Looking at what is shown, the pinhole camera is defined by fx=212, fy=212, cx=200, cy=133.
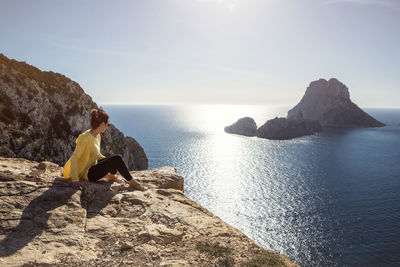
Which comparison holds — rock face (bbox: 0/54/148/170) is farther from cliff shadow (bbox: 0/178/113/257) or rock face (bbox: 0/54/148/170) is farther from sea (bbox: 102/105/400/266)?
sea (bbox: 102/105/400/266)

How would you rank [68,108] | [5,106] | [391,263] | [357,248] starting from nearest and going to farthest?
[5,106]
[68,108]
[391,263]
[357,248]

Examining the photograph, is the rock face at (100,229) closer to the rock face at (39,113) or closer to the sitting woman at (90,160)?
the sitting woman at (90,160)

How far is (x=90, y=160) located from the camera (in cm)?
837

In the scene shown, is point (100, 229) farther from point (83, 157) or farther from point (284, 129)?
point (284, 129)

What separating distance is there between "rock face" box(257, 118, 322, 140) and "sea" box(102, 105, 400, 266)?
102 feet

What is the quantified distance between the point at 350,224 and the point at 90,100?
63.1 meters

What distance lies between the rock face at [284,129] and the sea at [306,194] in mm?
30943

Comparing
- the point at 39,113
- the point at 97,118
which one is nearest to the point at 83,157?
the point at 97,118

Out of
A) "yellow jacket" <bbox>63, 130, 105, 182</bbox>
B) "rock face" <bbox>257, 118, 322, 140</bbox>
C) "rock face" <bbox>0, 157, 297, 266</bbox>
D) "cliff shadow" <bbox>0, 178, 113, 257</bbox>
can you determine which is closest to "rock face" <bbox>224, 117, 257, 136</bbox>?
"rock face" <bbox>257, 118, 322, 140</bbox>

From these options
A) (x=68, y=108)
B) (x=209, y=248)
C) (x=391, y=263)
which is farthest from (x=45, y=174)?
(x=391, y=263)

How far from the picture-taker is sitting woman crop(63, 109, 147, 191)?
301 inches

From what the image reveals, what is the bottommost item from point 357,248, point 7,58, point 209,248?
point 357,248

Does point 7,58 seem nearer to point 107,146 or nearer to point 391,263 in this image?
point 107,146

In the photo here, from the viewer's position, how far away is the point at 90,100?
3916cm
